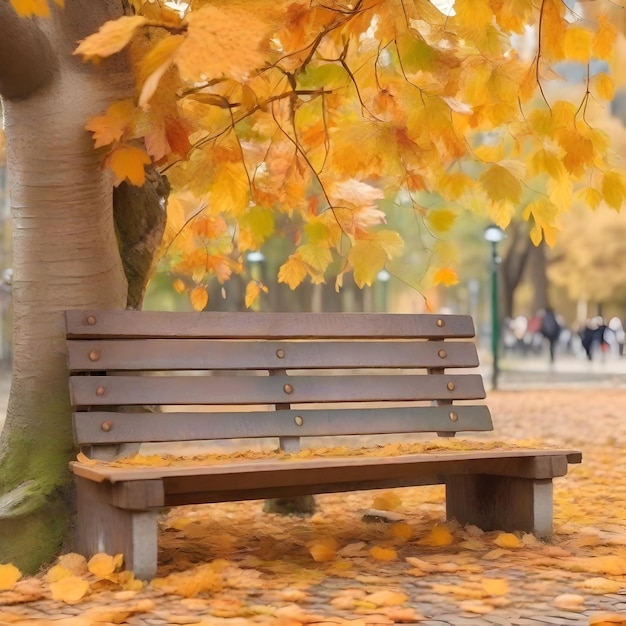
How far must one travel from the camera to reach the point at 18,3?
11.1 ft

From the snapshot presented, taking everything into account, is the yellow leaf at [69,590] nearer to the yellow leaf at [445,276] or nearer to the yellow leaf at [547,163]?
the yellow leaf at [445,276]

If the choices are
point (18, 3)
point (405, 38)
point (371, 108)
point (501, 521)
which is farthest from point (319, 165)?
point (18, 3)

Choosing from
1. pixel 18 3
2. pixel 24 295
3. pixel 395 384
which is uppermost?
pixel 18 3

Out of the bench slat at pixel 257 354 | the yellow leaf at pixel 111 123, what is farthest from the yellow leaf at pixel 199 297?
the yellow leaf at pixel 111 123

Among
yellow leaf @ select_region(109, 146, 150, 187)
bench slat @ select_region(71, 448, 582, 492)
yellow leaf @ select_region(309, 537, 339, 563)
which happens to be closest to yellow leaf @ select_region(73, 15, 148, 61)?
yellow leaf @ select_region(109, 146, 150, 187)

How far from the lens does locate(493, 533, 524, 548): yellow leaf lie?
4367 mm

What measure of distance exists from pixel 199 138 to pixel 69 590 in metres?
2.61

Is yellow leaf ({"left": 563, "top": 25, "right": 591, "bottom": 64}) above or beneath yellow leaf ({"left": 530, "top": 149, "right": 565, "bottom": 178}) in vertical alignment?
above

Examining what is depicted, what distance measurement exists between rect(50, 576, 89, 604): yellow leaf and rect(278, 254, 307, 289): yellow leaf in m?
2.27

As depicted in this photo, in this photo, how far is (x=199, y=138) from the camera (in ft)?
17.7

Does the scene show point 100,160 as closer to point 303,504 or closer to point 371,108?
point 371,108

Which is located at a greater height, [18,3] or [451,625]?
[18,3]

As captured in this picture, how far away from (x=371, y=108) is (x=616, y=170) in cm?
131

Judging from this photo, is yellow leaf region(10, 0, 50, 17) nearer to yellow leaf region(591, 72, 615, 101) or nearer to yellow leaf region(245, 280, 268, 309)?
yellow leaf region(591, 72, 615, 101)
